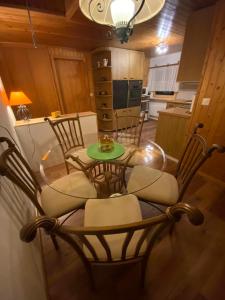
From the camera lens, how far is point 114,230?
513 mm

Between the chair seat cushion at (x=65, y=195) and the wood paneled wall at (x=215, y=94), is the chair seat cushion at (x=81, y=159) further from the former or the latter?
the wood paneled wall at (x=215, y=94)

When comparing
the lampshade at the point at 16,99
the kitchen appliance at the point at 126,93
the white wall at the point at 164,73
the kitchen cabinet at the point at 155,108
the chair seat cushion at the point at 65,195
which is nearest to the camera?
the chair seat cushion at the point at 65,195

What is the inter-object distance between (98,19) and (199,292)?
7.48 ft

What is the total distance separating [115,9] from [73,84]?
3.46 meters

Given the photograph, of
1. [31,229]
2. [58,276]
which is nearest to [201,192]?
[58,276]

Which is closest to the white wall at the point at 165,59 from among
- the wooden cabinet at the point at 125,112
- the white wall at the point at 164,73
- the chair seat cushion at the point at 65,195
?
the white wall at the point at 164,73

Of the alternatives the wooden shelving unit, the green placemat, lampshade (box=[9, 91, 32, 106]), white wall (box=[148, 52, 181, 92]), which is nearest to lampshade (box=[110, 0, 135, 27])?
the green placemat

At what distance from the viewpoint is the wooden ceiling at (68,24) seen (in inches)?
70.1

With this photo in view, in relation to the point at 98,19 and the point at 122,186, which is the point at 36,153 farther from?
the point at 98,19

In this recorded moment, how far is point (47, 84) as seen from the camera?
3617mm

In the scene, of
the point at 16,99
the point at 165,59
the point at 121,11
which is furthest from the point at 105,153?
the point at 165,59

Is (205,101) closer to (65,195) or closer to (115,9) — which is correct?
(115,9)

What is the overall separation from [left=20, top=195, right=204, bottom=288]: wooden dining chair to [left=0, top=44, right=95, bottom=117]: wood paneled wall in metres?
3.53

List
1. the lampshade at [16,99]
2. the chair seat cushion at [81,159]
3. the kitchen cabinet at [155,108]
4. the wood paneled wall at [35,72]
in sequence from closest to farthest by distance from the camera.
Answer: the chair seat cushion at [81,159]
the lampshade at [16,99]
the wood paneled wall at [35,72]
the kitchen cabinet at [155,108]
